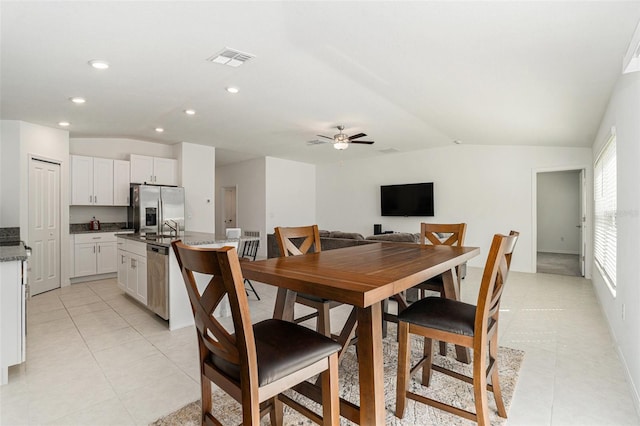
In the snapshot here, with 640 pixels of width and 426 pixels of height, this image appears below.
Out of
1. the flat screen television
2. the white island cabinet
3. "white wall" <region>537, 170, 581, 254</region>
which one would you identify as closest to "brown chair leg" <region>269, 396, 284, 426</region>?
the white island cabinet

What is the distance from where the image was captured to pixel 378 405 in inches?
51.9

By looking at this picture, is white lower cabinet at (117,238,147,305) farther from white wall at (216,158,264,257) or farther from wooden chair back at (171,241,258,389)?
white wall at (216,158,264,257)

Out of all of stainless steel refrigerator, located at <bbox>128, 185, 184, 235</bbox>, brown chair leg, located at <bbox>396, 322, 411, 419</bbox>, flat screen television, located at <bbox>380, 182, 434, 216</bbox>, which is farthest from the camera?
flat screen television, located at <bbox>380, 182, 434, 216</bbox>

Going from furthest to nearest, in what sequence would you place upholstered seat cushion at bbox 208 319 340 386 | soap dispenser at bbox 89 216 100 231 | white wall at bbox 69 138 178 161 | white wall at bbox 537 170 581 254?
white wall at bbox 537 170 581 254, soap dispenser at bbox 89 216 100 231, white wall at bbox 69 138 178 161, upholstered seat cushion at bbox 208 319 340 386

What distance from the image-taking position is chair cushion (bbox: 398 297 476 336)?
160 centimetres

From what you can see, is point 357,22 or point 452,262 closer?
point 452,262

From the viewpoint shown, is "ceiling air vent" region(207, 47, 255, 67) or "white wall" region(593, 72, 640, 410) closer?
"white wall" region(593, 72, 640, 410)

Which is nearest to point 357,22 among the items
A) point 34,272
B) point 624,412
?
point 624,412

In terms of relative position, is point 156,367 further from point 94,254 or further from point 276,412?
point 94,254

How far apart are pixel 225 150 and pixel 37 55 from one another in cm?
456

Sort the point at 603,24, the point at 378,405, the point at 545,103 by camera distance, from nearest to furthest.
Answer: the point at 378,405, the point at 603,24, the point at 545,103

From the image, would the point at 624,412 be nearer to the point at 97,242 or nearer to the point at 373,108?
the point at 373,108

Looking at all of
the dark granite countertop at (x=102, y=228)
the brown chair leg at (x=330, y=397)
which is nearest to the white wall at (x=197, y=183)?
the dark granite countertop at (x=102, y=228)

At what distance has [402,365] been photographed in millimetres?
1745
